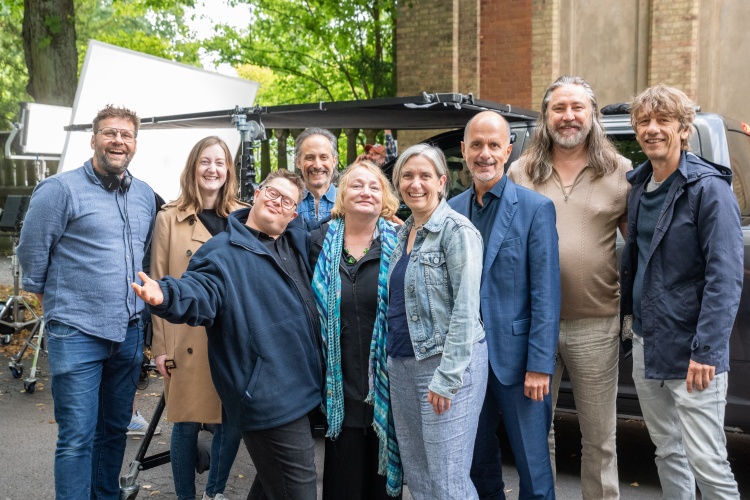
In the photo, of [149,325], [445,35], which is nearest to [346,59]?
[445,35]

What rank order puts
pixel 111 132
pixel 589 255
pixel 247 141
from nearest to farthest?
pixel 589 255, pixel 111 132, pixel 247 141

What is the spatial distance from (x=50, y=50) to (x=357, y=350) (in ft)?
35.0

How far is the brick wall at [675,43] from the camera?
38.3 ft

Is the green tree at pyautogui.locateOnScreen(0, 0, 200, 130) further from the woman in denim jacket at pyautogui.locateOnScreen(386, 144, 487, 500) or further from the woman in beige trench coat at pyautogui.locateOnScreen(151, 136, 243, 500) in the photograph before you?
the woman in denim jacket at pyautogui.locateOnScreen(386, 144, 487, 500)

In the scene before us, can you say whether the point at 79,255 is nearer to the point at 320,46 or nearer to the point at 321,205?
the point at 321,205

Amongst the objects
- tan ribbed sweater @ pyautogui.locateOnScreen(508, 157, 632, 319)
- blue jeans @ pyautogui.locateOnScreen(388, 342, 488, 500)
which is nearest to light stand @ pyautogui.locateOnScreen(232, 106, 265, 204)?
tan ribbed sweater @ pyautogui.locateOnScreen(508, 157, 632, 319)

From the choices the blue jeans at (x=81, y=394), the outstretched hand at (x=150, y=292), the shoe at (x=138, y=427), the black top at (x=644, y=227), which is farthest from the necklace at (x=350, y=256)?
the shoe at (x=138, y=427)

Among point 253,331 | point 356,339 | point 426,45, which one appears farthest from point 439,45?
point 253,331

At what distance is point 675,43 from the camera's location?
1182cm

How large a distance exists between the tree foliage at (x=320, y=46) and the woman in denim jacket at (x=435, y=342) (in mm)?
11619

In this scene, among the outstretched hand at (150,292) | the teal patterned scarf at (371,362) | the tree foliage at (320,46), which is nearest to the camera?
the outstretched hand at (150,292)

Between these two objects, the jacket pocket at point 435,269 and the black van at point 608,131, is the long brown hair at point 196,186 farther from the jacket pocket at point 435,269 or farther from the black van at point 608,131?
the jacket pocket at point 435,269

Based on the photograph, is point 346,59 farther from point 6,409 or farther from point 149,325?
point 149,325

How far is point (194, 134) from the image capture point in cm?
871
